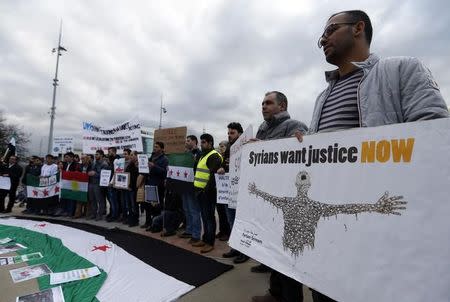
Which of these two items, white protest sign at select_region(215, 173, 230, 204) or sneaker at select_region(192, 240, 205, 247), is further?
sneaker at select_region(192, 240, 205, 247)

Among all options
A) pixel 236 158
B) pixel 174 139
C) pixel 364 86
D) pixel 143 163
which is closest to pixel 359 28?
pixel 364 86

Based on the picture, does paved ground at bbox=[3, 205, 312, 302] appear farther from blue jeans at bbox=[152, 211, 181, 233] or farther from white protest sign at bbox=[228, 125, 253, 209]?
blue jeans at bbox=[152, 211, 181, 233]

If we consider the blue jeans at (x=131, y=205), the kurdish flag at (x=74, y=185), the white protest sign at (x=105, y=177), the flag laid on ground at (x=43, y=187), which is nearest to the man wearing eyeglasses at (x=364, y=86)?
the blue jeans at (x=131, y=205)

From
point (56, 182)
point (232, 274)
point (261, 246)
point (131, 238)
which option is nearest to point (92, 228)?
point (131, 238)

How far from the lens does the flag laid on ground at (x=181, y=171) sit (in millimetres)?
5309

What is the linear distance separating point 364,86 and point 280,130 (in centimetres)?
141

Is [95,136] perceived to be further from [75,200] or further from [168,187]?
[168,187]

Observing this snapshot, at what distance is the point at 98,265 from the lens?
369 cm

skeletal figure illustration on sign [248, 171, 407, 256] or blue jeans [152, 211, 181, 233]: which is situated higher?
skeletal figure illustration on sign [248, 171, 407, 256]

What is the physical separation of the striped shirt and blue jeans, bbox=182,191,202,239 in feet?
12.2

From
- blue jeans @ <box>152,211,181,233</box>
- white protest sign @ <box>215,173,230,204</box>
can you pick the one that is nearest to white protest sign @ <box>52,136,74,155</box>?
blue jeans @ <box>152,211,181,233</box>

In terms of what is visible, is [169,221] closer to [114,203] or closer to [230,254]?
[230,254]

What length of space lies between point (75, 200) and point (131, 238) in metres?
3.78

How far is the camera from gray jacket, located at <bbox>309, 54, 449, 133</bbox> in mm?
1322
